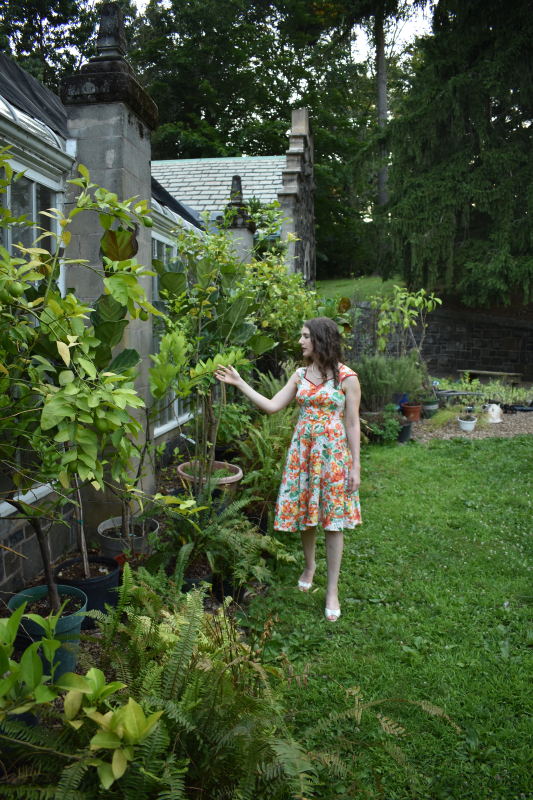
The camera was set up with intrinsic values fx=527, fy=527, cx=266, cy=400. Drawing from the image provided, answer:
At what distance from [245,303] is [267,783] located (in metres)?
3.12

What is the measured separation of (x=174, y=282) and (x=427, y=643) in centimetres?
300

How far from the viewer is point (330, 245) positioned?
23.4m

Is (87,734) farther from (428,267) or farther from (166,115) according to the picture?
(166,115)

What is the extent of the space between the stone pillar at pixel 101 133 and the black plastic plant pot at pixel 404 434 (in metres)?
5.56

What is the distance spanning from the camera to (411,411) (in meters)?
9.79

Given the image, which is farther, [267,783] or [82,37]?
[82,37]

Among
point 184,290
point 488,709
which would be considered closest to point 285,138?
point 184,290

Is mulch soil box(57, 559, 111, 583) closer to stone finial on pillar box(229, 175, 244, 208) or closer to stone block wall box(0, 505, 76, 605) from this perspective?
stone block wall box(0, 505, 76, 605)

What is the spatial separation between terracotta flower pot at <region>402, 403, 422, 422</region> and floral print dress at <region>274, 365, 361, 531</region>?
651 cm

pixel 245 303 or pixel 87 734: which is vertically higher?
pixel 245 303

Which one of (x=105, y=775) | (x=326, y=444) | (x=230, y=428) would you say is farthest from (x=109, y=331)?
(x=230, y=428)

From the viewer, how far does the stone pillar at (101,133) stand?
373 centimetres

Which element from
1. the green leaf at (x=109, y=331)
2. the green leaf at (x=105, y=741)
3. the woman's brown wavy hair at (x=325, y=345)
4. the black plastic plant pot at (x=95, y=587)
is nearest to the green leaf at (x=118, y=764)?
the green leaf at (x=105, y=741)

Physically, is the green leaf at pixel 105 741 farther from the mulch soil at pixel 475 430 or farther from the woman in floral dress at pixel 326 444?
the mulch soil at pixel 475 430
